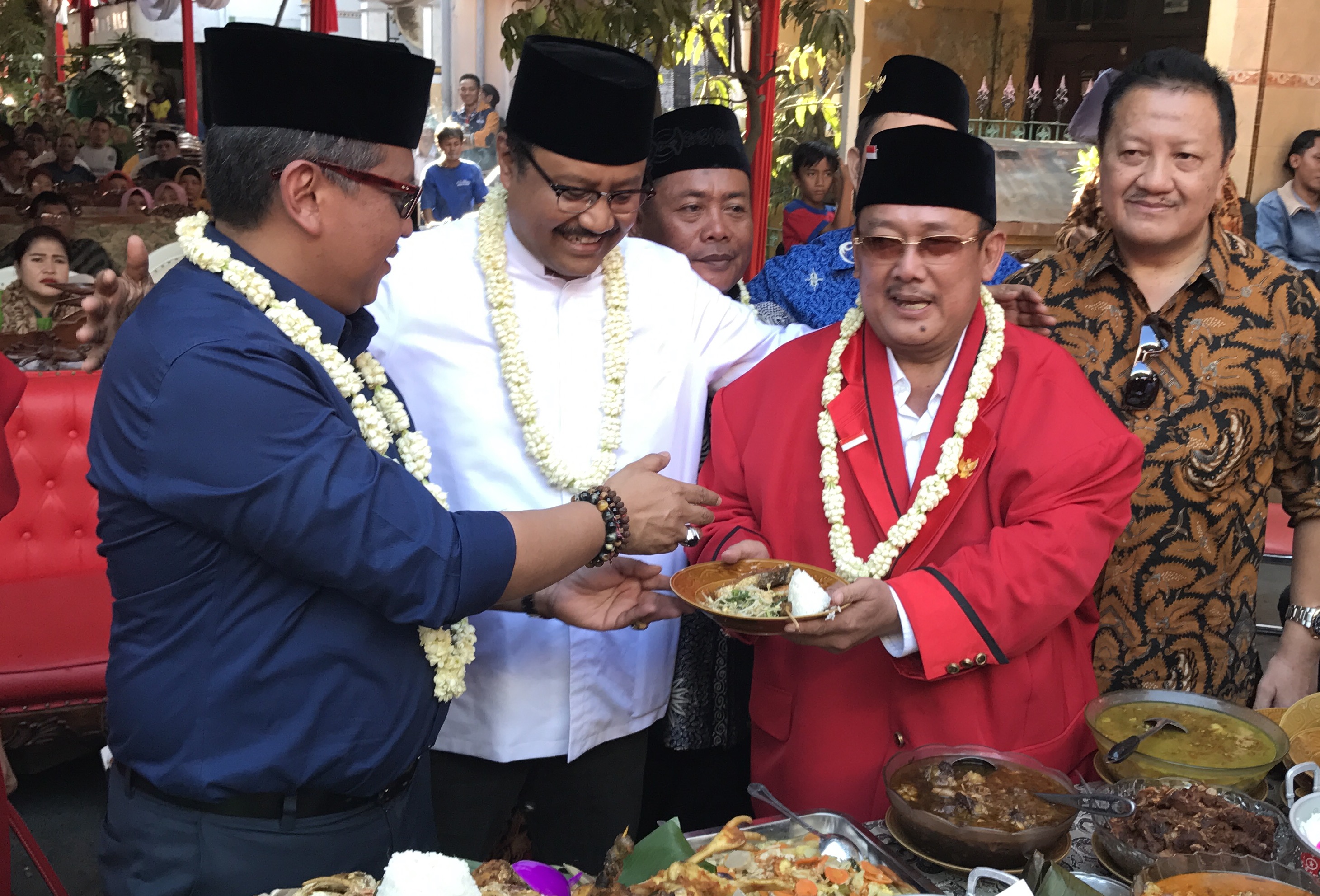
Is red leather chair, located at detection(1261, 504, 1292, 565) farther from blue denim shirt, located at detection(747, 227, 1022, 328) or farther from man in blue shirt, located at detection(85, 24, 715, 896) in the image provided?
man in blue shirt, located at detection(85, 24, 715, 896)

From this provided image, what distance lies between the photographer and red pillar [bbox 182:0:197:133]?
1514 centimetres

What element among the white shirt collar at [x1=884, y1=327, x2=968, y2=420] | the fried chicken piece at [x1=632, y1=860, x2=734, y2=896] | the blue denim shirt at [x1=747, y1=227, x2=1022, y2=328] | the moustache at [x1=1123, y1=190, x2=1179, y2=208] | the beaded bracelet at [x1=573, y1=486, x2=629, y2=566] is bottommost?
the fried chicken piece at [x1=632, y1=860, x2=734, y2=896]

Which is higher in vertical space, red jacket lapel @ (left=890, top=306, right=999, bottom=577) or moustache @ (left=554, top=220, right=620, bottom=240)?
moustache @ (left=554, top=220, right=620, bottom=240)

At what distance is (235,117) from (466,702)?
123 cm

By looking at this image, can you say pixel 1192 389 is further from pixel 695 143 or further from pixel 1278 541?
pixel 1278 541

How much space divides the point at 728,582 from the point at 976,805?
0.61 m

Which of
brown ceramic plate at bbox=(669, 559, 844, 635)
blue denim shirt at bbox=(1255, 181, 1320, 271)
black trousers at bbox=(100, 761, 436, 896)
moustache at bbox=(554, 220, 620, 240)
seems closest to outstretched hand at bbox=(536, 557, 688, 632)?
brown ceramic plate at bbox=(669, 559, 844, 635)

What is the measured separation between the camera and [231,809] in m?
1.69

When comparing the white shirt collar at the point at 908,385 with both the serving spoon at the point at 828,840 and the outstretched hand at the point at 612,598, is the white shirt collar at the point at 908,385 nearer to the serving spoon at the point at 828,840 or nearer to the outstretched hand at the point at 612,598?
the outstretched hand at the point at 612,598

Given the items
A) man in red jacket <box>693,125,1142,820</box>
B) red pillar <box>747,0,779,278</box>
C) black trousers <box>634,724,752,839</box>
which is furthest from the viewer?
red pillar <box>747,0,779,278</box>

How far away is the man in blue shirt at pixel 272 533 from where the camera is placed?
60.3 inches

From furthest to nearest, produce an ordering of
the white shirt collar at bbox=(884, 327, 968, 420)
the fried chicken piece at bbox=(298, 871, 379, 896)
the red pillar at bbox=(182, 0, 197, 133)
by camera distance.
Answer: the red pillar at bbox=(182, 0, 197, 133) → the white shirt collar at bbox=(884, 327, 968, 420) → the fried chicken piece at bbox=(298, 871, 379, 896)

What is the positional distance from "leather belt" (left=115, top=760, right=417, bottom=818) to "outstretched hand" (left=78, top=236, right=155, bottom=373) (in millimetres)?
2254

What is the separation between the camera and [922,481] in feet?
6.97
